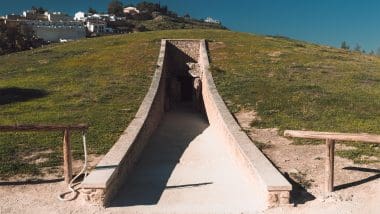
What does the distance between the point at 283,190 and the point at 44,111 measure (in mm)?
13968

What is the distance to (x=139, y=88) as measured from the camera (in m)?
26.9

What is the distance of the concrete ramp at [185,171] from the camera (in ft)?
36.0

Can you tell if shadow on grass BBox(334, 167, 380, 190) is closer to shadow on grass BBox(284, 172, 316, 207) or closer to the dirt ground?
the dirt ground

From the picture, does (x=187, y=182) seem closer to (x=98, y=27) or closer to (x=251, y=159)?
(x=251, y=159)

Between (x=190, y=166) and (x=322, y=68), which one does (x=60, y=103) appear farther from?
(x=322, y=68)

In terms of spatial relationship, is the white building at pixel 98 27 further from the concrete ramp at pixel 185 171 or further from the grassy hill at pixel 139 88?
the concrete ramp at pixel 185 171

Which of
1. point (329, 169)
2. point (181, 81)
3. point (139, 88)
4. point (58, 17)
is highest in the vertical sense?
point (58, 17)

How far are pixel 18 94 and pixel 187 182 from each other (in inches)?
635

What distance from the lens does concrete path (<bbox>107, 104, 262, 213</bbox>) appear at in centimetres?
1116

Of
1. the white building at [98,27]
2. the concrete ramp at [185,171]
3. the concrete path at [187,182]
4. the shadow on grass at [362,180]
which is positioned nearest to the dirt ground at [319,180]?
the shadow on grass at [362,180]

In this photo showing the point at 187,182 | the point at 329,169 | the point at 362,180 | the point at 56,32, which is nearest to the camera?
the point at 329,169

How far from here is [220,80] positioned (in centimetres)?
2880

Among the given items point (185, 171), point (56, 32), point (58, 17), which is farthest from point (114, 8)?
point (185, 171)

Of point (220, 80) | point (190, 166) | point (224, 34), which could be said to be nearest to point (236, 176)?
point (190, 166)
